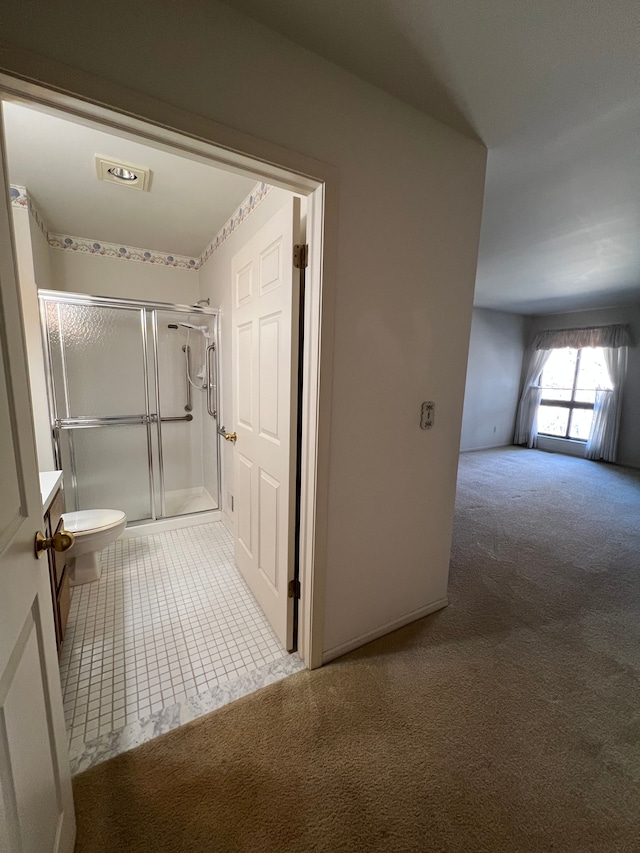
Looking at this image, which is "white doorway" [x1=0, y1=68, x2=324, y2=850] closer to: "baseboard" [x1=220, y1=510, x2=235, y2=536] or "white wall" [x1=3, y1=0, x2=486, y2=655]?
"white wall" [x1=3, y1=0, x2=486, y2=655]

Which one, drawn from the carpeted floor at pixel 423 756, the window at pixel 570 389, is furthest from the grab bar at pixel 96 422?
the window at pixel 570 389

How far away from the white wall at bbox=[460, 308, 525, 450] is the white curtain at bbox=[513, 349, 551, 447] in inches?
5.8

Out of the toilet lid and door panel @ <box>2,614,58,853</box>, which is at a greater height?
door panel @ <box>2,614,58,853</box>

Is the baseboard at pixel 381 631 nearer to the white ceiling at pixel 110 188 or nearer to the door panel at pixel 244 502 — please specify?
the door panel at pixel 244 502

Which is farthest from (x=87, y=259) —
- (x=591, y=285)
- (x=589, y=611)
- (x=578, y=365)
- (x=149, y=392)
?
(x=578, y=365)

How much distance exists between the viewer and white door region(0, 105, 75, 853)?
1.90 feet

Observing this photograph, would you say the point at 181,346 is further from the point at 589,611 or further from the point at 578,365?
the point at 578,365

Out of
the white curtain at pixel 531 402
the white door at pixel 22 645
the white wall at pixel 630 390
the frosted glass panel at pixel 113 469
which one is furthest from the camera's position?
the white curtain at pixel 531 402

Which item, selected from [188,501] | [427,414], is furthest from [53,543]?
[188,501]

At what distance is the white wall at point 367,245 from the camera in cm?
90

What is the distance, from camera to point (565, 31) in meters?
1.02

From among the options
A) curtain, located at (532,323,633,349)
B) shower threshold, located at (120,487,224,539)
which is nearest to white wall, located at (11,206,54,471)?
shower threshold, located at (120,487,224,539)

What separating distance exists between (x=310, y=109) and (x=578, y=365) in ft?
20.8

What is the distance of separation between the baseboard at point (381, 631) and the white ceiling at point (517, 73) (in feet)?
7.77
